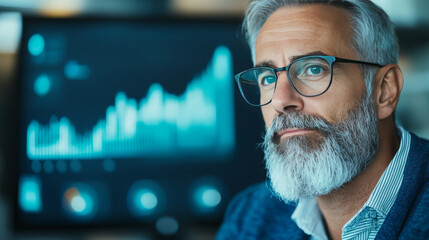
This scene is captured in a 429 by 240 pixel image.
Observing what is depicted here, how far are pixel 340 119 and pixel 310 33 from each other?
0.75ft

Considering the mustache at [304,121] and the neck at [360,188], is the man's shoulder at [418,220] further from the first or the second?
the mustache at [304,121]

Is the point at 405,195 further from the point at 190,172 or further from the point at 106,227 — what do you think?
the point at 106,227

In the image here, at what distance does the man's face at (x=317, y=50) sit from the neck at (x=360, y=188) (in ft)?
0.54

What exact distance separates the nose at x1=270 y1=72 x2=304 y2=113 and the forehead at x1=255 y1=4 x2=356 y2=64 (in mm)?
74

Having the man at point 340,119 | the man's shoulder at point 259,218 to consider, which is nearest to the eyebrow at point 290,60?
the man at point 340,119

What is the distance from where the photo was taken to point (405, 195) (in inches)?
42.2

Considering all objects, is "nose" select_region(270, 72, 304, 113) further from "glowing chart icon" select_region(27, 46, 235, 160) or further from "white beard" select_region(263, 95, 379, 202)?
"glowing chart icon" select_region(27, 46, 235, 160)

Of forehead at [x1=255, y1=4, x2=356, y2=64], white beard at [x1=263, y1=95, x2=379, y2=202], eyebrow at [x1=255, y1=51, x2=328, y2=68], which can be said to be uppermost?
forehead at [x1=255, y1=4, x2=356, y2=64]

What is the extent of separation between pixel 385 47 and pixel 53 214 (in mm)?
1387

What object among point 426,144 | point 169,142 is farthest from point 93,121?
point 426,144

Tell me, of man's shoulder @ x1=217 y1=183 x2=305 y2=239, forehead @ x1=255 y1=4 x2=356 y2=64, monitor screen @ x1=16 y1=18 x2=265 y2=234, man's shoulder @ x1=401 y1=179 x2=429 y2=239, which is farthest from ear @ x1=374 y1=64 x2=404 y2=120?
monitor screen @ x1=16 y1=18 x2=265 y2=234

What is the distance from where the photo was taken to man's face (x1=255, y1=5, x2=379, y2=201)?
1.12 metres

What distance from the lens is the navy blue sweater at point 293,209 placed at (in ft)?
3.37

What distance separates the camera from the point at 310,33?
1164 millimetres
